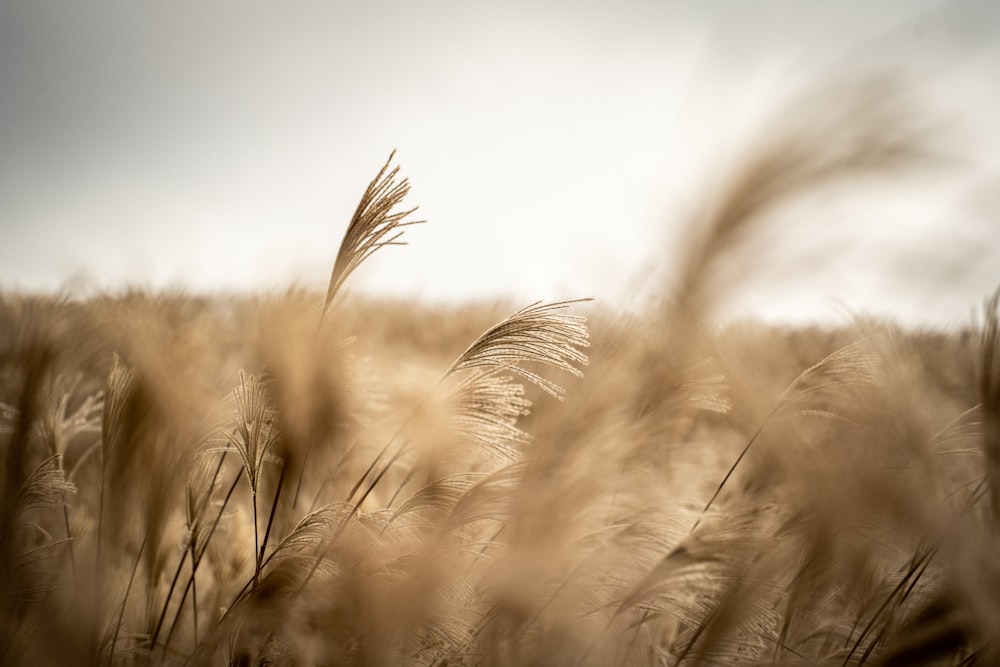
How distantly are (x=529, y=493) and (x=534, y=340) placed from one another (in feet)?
0.78

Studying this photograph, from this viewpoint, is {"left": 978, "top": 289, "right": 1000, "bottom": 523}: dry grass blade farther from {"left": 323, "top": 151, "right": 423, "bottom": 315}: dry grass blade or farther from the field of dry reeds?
{"left": 323, "top": 151, "right": 423, "bottom": 315}: dry grass blade

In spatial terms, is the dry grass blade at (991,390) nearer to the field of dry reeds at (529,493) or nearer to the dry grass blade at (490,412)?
the field of dry reeds at (529,493)

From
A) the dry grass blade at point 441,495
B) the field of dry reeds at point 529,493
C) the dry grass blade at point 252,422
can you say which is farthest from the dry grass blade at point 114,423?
the dry grass blade at point 441,495

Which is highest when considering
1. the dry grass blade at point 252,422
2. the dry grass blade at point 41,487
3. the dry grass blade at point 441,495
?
the dry grass blade at point 252,422

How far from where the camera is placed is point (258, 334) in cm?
88

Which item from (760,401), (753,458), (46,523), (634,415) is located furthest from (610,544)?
(46,523)

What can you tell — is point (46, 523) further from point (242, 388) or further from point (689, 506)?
point (689, 506)

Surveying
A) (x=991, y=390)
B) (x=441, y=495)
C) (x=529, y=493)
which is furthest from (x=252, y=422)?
(x=991, y=390)

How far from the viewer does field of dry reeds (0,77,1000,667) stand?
2.15 feet

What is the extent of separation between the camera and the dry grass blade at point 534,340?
0.63 m

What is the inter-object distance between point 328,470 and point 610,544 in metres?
0.79

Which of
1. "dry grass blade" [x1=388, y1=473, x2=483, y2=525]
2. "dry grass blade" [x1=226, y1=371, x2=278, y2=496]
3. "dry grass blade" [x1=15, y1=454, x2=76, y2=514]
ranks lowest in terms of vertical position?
"dry grass blade" [x1=15, y1=454, x2=76, y2=514]

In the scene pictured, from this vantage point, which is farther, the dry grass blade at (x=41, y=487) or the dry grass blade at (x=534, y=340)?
the dry grass blade at (x=41, y=487)

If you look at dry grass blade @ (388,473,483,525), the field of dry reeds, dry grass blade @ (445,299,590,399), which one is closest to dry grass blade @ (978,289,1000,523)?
the field of dry reeds
